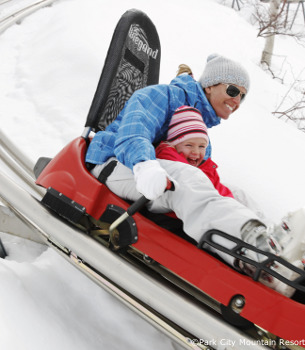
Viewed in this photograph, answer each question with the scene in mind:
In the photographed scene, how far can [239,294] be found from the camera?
1228 mm

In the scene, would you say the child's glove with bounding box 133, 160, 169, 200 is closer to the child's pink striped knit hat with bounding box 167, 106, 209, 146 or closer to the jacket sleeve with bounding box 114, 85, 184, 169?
the jacket sleeve with bounding box 114, 85, 184, 169

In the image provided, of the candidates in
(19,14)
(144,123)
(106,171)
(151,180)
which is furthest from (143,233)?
(19,14)

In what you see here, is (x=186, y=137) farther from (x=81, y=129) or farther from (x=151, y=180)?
(x=81, y=129)

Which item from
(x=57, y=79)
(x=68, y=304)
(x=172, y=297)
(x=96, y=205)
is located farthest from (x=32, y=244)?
(x=57, y=79)

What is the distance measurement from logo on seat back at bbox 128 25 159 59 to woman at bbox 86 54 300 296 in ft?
1.21

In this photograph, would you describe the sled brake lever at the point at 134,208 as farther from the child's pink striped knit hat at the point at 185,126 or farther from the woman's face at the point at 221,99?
the woman's face at the point at 221,99

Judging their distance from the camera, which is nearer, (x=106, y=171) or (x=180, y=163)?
(x=180, y=163)

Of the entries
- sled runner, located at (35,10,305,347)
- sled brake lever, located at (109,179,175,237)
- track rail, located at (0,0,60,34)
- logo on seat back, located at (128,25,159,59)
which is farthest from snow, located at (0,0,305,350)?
logo on seat back, located at (128,25,159,59)

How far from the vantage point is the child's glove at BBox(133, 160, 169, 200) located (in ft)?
4.37

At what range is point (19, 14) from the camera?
6.93m

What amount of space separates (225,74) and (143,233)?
33.1 inches

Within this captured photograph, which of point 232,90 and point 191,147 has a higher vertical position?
point 232,90

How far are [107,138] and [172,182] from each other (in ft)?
1.71

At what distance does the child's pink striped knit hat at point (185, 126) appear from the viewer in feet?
5.54
